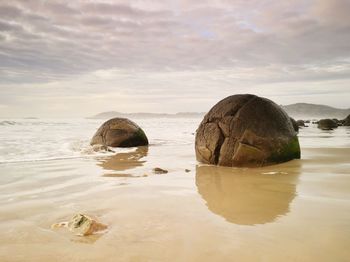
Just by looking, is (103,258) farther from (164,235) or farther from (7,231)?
(7,231)

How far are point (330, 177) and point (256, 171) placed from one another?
111 cm

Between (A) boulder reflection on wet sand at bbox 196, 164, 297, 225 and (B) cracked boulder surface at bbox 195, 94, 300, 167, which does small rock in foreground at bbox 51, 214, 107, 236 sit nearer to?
(A) boulder reflection on wet sand at bbox 196, 164, 297, 225

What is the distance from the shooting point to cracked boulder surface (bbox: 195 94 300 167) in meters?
5.88

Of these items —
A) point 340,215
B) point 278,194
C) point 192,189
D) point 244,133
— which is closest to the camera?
point 340,215

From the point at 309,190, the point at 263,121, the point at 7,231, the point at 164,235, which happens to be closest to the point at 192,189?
the point at 309,190

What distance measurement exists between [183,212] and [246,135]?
10.2 feet

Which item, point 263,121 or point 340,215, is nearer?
point 340,215

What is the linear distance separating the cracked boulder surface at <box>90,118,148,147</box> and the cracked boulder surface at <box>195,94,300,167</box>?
4.14 m

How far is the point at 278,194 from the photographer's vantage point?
3756 mm

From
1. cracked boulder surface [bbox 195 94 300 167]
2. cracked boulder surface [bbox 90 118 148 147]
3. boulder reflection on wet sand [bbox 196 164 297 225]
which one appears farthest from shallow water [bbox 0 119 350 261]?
cracked boulder surface [bbox 90 118 148 147]

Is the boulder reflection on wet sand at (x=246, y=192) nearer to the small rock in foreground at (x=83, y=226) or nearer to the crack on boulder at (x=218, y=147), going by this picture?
the crack on boulder at (x=218, y=147)

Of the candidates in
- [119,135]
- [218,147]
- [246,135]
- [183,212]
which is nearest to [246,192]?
[183,212]

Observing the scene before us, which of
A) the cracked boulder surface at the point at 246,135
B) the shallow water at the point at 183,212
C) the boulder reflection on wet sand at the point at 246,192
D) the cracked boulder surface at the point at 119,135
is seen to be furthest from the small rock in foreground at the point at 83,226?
the cracked boulder surface at the point at 119,135

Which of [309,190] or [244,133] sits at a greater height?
[244,133]
